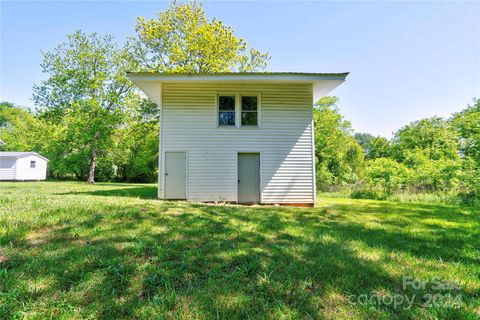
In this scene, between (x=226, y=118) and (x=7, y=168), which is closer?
(x=226, y=118)

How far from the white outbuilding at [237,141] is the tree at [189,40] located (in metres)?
9.68

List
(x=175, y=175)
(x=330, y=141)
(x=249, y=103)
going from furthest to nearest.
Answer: (x=330, y=141)
(x=249, y=103)
(x=175, y=175)

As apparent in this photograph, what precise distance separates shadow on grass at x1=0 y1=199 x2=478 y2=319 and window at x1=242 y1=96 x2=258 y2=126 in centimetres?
549

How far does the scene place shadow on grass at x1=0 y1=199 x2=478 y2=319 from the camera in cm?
183

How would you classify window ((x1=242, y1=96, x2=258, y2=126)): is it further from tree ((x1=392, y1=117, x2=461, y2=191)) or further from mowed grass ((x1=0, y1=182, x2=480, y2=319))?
tree ((x1=392, y1=117, x2=461, y2=191))

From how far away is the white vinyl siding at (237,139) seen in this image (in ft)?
27.7

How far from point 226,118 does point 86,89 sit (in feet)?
59.4

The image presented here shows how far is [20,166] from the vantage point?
894 inches

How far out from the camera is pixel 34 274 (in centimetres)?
217

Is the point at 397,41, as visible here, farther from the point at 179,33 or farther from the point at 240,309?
the point at 179,33

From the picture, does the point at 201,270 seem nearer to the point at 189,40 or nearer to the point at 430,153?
the point at 189,40

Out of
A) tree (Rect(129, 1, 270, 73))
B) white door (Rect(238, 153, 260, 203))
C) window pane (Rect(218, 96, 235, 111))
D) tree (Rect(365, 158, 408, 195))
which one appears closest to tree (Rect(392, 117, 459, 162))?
tree (Rect(365, 158, 408, 195))

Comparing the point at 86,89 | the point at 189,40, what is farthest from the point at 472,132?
the point at 86,89

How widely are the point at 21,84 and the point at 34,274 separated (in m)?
26.0
